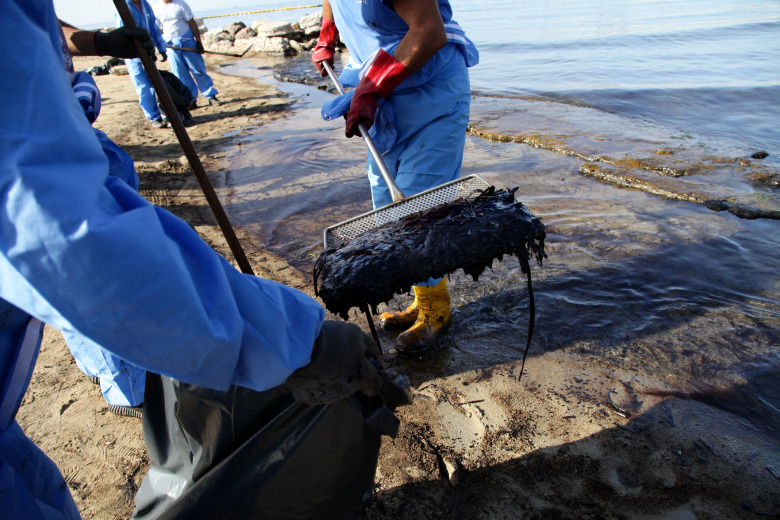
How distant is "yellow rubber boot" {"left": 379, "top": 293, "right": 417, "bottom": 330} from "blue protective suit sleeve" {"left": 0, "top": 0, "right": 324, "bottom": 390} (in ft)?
6.42

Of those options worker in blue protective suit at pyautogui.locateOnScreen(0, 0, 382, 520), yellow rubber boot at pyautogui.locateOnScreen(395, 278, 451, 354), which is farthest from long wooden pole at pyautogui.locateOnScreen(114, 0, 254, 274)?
worker in blue protective suit at pyautogui.locateOnScreen(0, 0, 382, 520)

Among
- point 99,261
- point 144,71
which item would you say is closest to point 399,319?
point 99,261

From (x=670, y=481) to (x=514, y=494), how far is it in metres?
0.58

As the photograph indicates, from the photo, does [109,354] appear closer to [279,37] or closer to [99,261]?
[99,261]

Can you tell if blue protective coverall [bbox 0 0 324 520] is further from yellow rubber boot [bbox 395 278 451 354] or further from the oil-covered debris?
yellow rubber boot [bbox 395 278 451 354]

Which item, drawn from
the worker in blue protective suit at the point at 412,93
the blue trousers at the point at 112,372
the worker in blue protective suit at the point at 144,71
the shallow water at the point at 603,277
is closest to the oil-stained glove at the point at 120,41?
the worker in blue protective suit at the point at 412,93

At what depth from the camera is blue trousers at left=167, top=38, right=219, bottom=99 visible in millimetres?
8727

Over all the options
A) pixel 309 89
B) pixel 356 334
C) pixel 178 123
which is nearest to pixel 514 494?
pixel 356 334

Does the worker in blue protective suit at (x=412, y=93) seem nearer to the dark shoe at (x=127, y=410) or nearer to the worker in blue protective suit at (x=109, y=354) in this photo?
the worker in blue protective suit at (x=109, y=354)

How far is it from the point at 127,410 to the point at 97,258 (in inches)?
71.3

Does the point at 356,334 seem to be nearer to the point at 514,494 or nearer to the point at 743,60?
the point at 514,494

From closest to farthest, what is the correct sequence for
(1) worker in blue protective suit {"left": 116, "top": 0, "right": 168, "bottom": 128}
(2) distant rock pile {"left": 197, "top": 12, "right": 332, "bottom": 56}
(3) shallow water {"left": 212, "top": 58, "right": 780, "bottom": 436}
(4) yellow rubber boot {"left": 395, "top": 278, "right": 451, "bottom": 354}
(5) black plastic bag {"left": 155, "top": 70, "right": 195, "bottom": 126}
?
(3) shallow water {"left": 212, "top": 58, "right": 780, "bottom": 436} → (4) yellow rubber boot {"left": 395, "top": 278, "right": 451, "bottom": 354} → (1) worker in blue protective suit {"left": 116, "top": 0, "right": 168, "bottom": 128} → (5) black plastic bag {"left": 155, "top": 70, "right": 195, "bottom": 126} → (2) distant rock pile {"left": 197, "top": 12, "right": 332, "bottom": 56}

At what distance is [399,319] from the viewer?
279cm

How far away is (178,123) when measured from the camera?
2029 millimetres
